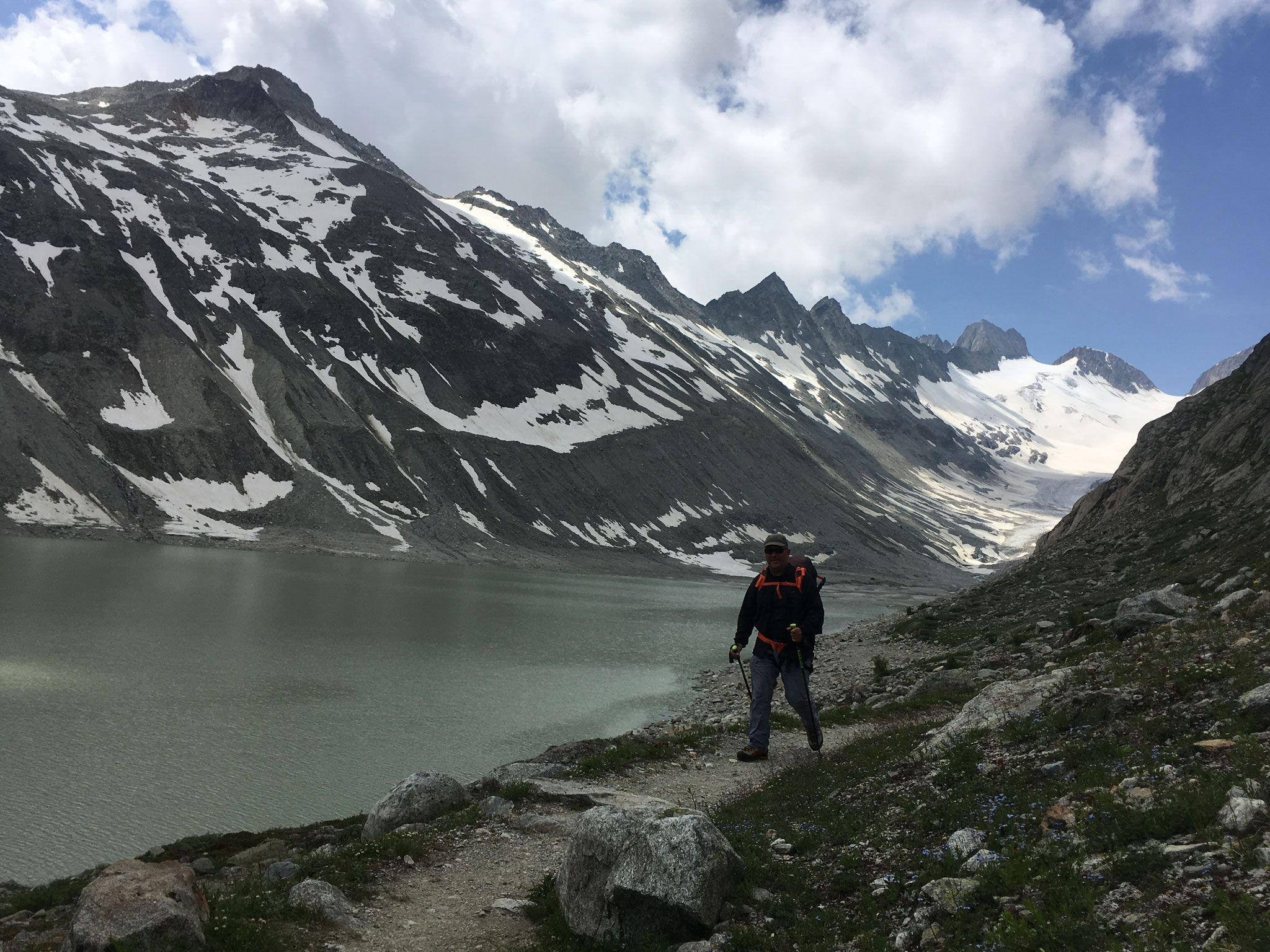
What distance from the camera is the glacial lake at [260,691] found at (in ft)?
58.3

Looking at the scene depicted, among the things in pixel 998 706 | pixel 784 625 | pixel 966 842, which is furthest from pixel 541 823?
pixel 998 706

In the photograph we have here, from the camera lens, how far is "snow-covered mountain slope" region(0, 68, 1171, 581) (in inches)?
3846

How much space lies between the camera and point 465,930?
7.73 m

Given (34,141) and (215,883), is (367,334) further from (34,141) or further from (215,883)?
(215,883)

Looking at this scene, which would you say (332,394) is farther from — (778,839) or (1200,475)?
(778,839)

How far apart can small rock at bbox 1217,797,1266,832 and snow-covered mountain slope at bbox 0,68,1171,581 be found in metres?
95.2

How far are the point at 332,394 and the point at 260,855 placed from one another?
12150 centimetres

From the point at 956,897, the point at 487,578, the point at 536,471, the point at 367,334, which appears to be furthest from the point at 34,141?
the point at 956,897

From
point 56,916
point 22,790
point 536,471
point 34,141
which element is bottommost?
point 22,790

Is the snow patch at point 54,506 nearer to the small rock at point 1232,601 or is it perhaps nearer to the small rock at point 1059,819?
the small rock at point 1232,601

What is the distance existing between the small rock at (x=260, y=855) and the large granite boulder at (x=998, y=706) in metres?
10.4

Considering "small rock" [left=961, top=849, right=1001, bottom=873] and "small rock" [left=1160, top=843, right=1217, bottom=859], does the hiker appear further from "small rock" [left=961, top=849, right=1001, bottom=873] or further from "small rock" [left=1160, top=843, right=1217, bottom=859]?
"small rock" [left=1160, top=843, right=1217, bottom=859]

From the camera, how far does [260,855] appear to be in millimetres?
12820

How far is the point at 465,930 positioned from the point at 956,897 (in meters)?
4.72
